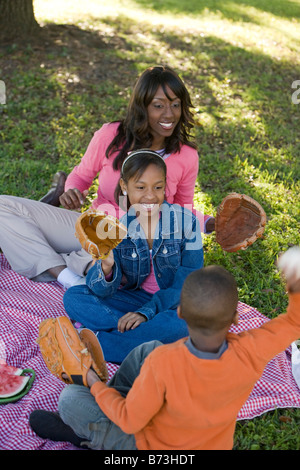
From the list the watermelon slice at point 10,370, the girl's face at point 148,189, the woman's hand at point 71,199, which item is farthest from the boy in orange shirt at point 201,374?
the woman's hand at point 71,199

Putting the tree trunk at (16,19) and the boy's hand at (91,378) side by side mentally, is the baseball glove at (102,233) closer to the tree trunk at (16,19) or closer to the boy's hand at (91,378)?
the boy's hand at (91,378)

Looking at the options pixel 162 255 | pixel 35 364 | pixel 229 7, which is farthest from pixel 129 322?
pixel 229 7

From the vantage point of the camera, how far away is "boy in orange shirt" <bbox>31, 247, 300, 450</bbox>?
1.98m

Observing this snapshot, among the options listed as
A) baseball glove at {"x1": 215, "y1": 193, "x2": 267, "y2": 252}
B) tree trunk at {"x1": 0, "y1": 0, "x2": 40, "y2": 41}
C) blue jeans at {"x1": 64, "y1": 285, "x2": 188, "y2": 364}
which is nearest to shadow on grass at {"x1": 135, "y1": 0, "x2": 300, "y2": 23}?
tree trunk at {"x1": 0, "y1": 0, "x2": 40, "y2": 41}

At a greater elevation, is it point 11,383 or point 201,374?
point 201,374

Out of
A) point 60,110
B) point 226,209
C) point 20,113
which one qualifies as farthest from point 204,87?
point 226,209

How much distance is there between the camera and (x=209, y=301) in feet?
6.43

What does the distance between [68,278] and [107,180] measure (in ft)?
2.45

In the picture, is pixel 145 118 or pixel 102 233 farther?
pixel 145 118

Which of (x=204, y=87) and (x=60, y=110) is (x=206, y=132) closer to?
(x=204, y=87)

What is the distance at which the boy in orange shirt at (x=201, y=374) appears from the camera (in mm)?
1979

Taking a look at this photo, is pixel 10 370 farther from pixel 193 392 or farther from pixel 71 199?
pixel 193 392
